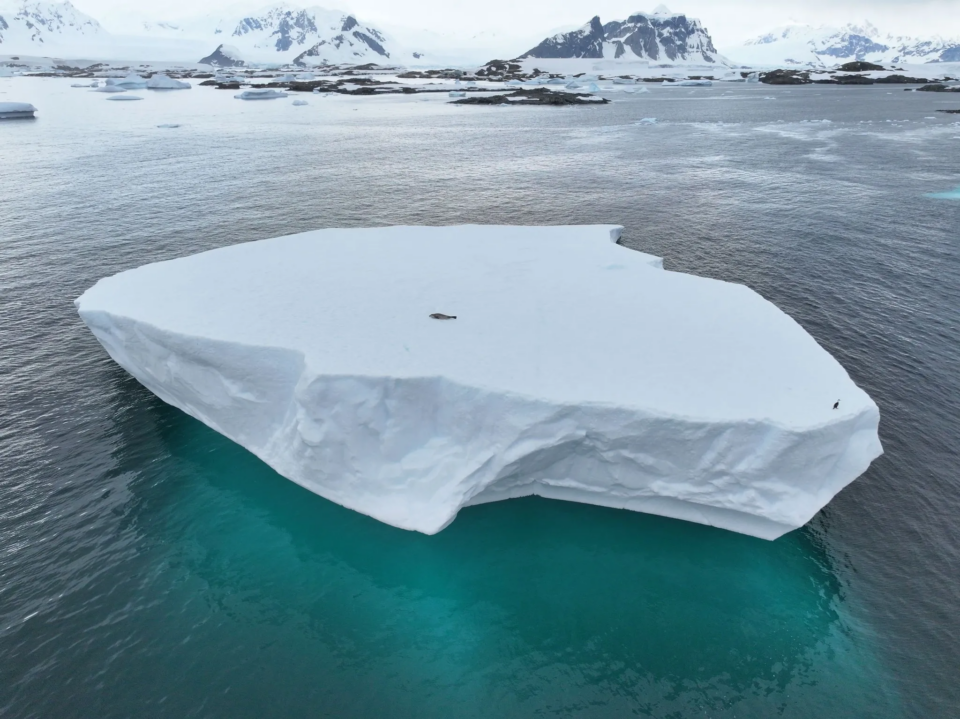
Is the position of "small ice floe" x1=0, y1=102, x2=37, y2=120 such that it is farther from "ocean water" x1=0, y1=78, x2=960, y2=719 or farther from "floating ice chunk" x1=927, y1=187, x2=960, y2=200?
"floating ice chunk" x1=927, y1=187, x2=960, y2=200

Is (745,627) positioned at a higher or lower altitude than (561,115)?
lower

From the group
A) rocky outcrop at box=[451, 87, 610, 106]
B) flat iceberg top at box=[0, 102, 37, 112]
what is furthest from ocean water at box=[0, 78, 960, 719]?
rocky outcrop at box=[451, 87, 610, 106]

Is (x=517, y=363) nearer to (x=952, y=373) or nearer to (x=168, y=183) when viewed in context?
(x=952, y=373)

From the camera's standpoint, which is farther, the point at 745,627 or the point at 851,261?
the point at 851,261

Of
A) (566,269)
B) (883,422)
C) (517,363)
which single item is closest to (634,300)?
(566,269)

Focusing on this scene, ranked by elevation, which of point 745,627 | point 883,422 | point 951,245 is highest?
point 951,245

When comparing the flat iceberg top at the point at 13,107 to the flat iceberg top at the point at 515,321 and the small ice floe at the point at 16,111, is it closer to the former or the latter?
the small ice floe at the point at 16,111

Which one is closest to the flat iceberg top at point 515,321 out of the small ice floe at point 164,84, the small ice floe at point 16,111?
the small ice floe at point 16,111
